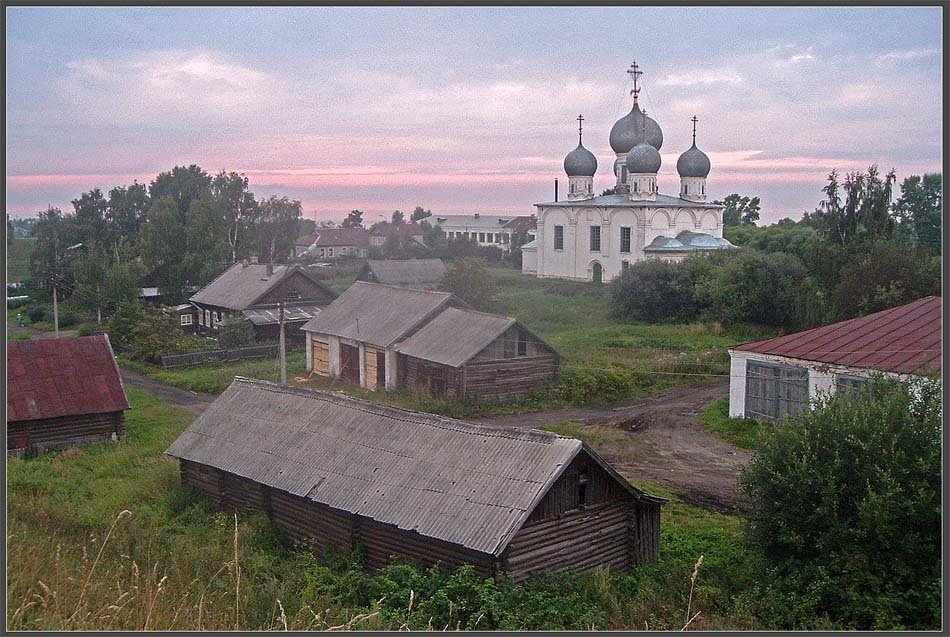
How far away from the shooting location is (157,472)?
460 inches

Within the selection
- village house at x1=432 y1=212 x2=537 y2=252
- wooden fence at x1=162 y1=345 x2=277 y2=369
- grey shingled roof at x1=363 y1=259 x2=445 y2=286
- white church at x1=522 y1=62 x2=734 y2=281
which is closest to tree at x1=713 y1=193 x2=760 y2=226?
white church at x1=522 y1=62 x2=734 y2=281

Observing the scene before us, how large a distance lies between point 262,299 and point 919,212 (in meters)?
16.3

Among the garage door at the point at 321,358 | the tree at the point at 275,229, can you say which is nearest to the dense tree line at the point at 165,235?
the tree at the point at 275,229

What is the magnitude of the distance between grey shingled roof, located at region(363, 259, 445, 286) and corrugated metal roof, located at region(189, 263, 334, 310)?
2258 mm

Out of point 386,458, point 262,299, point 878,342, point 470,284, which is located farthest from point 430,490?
point 262,299

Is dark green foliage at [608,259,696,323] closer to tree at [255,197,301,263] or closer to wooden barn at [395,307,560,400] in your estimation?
wooden barn at [395,307,560,400]

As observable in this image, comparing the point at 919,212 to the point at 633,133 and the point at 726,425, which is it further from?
the point at 633,133

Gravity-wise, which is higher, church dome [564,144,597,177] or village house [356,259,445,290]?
church dome [564,144,597,177]

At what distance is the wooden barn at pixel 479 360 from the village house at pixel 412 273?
19.2 ft

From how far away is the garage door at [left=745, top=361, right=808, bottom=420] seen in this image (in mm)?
14742

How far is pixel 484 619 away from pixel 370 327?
11.8m

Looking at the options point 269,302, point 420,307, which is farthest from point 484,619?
point 269,302

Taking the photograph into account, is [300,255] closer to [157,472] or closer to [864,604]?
[157,472]

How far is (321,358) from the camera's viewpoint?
19656 millimetres
